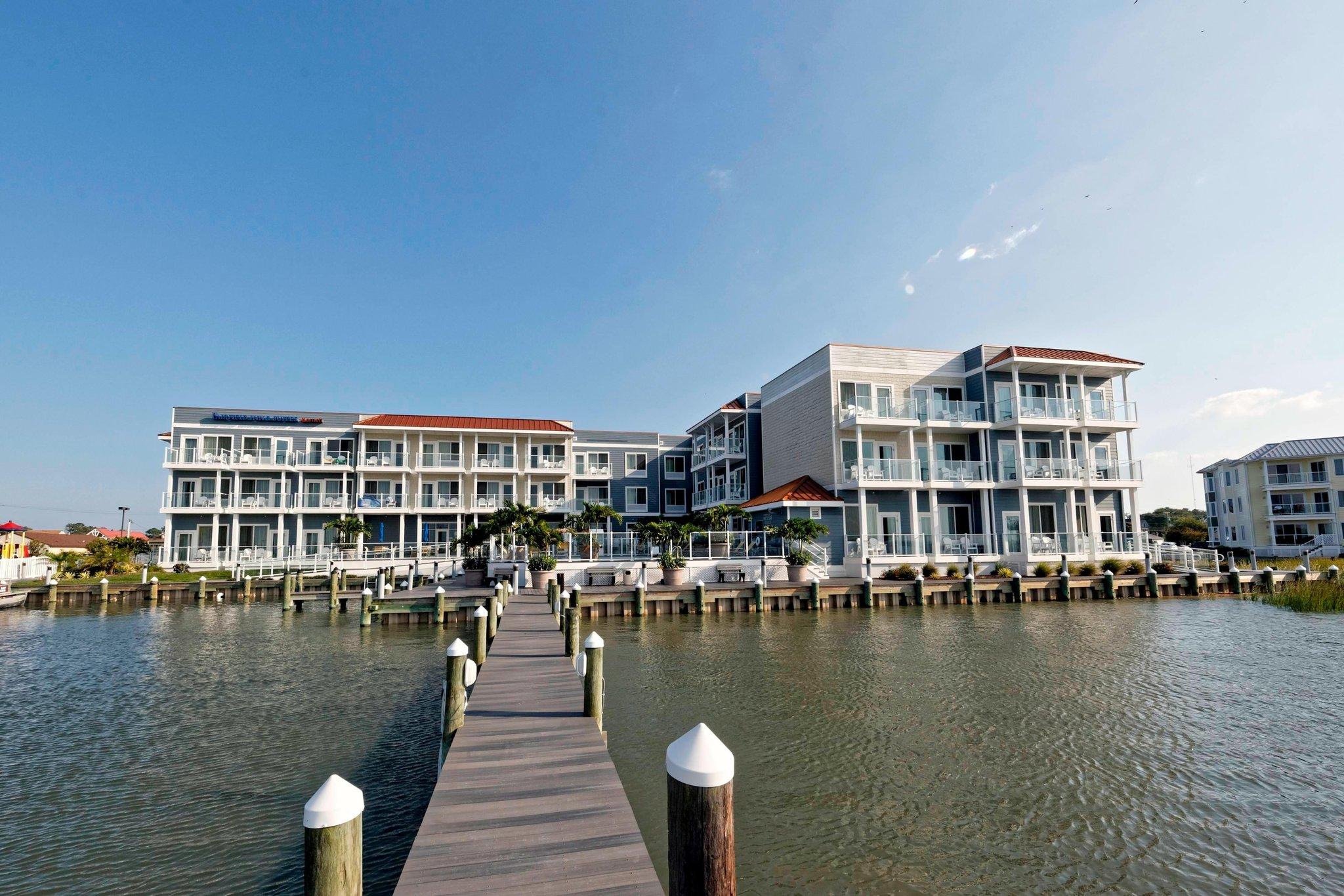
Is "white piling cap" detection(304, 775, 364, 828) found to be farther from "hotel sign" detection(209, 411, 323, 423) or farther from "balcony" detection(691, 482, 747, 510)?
"hotel sign" detection(209, 411, 323, 423)

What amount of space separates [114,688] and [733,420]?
3013cm

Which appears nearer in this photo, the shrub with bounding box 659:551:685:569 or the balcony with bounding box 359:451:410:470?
the shrub with bounding box 659:551:685:569

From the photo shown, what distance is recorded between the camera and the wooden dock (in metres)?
4.37

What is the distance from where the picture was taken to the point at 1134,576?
26.5 m

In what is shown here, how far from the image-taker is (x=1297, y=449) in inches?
1996

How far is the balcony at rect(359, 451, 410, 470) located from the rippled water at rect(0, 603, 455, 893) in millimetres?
21609

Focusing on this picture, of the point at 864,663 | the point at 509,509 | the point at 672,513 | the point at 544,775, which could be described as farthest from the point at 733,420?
the point at 544,775

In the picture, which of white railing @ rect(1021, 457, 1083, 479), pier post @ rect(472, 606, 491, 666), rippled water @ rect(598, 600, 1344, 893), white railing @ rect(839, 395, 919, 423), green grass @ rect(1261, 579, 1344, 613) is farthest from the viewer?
Answer: white railing @ rect(1021, 457, 1083, 479)

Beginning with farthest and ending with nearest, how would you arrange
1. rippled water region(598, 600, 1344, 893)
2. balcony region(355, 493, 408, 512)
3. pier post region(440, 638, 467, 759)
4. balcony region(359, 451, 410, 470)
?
balcony region(359, 451, 410, 470), balcony region(355, 493, 408, 512), pier post region(440, 638, 467, 759), rippled water region(598, 600, 1344, 893)

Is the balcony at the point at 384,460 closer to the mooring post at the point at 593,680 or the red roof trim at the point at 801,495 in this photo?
the red roof trim at the point at 801,495

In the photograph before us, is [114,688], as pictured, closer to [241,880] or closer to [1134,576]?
[241,880]

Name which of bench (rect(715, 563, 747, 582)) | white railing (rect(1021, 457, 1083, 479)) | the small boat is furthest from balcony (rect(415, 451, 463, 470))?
white railing (rect(1021, 457, 1083, 479))

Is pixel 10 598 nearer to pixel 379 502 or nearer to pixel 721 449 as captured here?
pixel 379 502

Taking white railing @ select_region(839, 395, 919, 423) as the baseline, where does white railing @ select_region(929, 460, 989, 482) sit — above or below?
below
